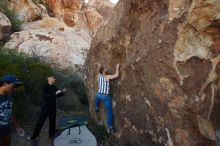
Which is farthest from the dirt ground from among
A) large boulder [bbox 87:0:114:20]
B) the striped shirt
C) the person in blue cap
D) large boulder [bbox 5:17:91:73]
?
large boulder [bbox 87:0:114:20]

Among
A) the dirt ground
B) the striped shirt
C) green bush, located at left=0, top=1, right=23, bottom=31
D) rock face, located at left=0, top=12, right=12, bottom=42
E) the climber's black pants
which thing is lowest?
the dirt ground

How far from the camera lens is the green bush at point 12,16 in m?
19.0

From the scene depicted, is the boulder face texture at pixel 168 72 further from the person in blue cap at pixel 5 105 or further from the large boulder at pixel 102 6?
the large boulder at pixel 102 6

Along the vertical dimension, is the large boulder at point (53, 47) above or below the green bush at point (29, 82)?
above

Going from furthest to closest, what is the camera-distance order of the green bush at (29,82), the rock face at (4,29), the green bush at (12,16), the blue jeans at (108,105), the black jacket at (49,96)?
1. the green bush at (12,16)
2. the rock face at (4,29)
3. the green bush at (29,82)
4. the blue jeans at (108,105)
5. the black jacket at (49,96)

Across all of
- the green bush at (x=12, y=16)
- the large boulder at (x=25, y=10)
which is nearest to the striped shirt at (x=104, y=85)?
the green bush at (x=12, y=16)

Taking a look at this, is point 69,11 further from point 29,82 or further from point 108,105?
point 108,105

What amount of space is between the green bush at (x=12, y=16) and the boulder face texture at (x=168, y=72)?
35.6ft

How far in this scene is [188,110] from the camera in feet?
21.4

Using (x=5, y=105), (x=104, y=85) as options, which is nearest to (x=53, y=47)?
(x=104, y=85)

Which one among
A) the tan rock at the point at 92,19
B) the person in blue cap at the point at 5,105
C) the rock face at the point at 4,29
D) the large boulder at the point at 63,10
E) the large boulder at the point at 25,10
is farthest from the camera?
the tan rock at the point at 92,19

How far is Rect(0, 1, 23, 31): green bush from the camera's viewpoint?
18969 mm

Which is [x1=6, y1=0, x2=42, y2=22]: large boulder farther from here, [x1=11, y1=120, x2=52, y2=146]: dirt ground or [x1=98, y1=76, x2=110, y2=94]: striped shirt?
[x1=98, y1=76, x2=110, y2=94]: striped shirt

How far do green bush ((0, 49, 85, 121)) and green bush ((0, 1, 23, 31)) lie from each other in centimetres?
570
